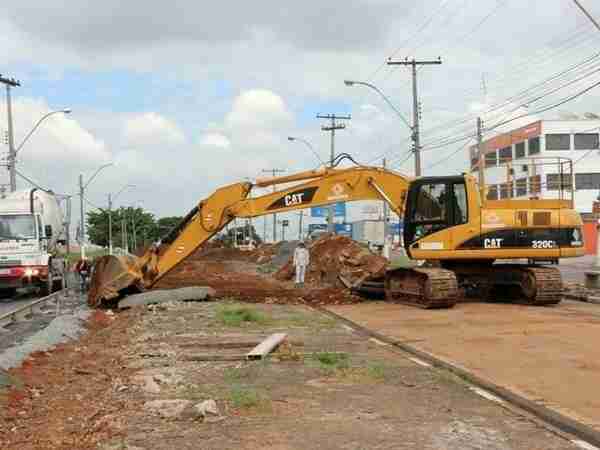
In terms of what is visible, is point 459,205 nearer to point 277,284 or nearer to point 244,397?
point 244,397

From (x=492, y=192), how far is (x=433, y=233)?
3.37 metres

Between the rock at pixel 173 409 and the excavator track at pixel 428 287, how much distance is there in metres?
11.6

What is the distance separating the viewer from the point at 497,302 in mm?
21938

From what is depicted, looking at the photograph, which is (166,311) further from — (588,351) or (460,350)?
(588,351)

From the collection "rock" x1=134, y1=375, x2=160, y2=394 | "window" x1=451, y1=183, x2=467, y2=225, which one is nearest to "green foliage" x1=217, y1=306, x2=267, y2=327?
"window" x1=451, y1=183, x2=467, y2=225

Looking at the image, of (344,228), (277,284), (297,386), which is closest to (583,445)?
(297,386)

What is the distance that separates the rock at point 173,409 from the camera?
7.98 meters

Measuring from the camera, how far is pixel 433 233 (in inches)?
806

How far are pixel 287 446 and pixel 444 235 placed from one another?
551 inches

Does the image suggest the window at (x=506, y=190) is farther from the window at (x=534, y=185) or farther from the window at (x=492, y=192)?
the window at (x=534, y=185)

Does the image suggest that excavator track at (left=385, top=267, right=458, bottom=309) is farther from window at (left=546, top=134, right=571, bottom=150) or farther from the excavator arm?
window at (left=546, top=134, right=571, bottom=150)

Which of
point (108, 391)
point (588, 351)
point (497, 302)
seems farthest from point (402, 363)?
point (497, 302)

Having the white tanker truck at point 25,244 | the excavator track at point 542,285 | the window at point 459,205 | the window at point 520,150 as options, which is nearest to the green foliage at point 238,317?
the window at point 459,205

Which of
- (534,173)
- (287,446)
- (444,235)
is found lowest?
(287,446)
